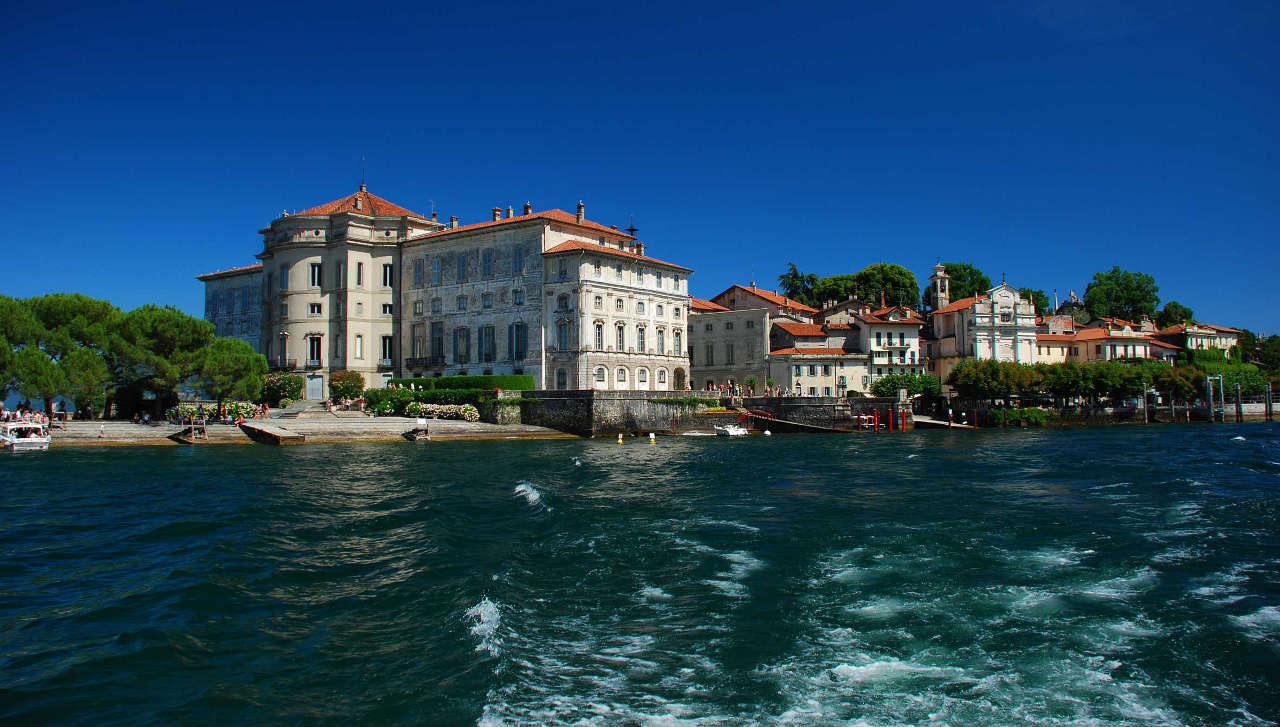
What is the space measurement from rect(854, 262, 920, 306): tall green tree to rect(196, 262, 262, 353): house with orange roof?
60663 mm

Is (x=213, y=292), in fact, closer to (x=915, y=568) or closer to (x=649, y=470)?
(x=649, y=470)

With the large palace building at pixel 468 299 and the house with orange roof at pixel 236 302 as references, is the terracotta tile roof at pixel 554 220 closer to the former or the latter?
the large palace building at pixel 468 299

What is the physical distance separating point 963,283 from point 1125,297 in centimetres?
2760

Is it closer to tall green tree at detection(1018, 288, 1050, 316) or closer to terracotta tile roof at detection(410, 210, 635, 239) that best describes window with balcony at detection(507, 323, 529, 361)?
terracotta tile roof at detection(410, 210, 635, 239)

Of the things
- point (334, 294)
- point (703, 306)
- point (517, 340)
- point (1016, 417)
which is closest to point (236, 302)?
point (334, 294)

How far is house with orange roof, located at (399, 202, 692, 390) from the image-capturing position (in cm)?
5259

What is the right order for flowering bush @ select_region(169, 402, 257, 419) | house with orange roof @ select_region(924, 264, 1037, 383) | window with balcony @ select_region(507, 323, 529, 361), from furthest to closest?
house with orange roof @ select_region(924, 264, 1037, 383)
window with balcony @ select_region(507, 323, 529, 361)
flowering bush @ select_region(169, 402, 257, 419)

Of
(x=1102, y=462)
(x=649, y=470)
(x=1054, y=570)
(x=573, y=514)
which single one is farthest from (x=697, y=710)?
(x=1102, y=462)

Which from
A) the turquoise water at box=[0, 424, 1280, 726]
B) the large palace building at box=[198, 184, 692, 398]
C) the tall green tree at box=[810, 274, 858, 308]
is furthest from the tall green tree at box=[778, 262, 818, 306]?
the turquoise water at box=[0, 424, 1280, 726]

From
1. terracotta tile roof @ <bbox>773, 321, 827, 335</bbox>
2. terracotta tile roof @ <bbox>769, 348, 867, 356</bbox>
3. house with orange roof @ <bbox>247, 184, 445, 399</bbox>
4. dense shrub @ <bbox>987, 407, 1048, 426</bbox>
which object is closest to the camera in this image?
house with orange roof @ <bbox>247, 184, 445, 399</bbox>

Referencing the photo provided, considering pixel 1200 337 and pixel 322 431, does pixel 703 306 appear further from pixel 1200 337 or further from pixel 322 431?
pixel 1200 337

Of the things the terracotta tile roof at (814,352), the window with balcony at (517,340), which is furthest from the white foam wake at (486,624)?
the terracotta tile roof at (814,352)

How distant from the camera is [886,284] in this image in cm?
8956

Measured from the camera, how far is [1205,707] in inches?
277
